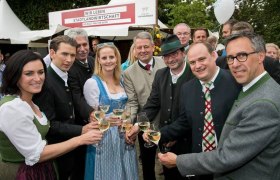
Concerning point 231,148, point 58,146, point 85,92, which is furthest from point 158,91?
point 231,148

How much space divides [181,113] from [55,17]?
46.5ft

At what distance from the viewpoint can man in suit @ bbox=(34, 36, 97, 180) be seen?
308 cm

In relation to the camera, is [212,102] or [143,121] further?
[143,121]

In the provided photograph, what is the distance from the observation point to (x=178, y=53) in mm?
3568

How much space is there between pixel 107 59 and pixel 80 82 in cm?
46

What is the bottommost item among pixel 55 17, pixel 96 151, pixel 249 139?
pixel 96 151

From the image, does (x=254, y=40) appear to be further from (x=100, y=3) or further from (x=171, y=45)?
(x=100, y=3)

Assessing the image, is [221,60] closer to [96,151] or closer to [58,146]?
[96,151]

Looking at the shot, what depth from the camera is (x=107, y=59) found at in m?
3.74

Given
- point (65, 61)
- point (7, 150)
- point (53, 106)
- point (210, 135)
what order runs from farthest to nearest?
point (65, 61) → point (53, 106) → point (210, 135) → point (7, 150)

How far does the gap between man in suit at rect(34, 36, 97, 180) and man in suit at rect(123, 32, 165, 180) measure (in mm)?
844

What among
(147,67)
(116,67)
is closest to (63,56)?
(116,67)

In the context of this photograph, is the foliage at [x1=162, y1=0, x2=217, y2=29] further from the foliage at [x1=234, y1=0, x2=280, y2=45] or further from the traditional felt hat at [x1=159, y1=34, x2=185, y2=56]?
the traditional felt hat at [x1=159, y1=34, x2=185, y2=56]

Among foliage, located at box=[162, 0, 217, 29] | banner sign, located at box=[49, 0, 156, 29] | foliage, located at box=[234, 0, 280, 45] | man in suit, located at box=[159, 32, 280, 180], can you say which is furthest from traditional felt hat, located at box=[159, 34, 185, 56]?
foliage, located at box=[162, 0, 217, 29]
